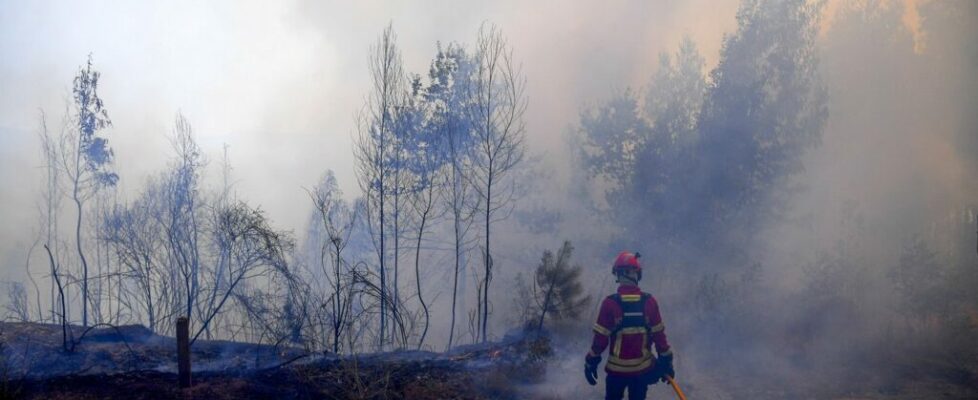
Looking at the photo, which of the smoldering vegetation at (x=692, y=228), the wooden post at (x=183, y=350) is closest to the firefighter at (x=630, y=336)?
the smoldering vegetation at (x=692, y=228)

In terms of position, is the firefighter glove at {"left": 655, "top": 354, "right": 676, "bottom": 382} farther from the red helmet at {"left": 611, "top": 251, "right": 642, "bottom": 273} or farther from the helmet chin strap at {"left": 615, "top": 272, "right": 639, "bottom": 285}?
the red helmet at {"left": 611, "top": 251, "right": 642, "bottom": 273}

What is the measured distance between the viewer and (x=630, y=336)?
607 cm

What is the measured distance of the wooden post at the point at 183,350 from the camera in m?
6.62

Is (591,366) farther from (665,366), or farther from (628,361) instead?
(665,366)

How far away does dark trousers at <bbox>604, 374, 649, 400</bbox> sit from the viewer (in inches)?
245

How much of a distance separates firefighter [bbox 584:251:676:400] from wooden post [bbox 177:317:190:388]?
4.26 m

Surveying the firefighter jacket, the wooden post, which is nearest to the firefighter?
the firefighter jacket

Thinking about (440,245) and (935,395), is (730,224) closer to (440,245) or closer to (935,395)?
(935,395)

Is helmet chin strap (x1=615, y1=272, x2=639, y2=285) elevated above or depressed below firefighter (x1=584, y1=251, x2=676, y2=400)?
above

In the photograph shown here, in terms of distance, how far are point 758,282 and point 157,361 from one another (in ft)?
46.8

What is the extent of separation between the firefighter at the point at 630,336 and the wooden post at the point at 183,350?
4.26 metres

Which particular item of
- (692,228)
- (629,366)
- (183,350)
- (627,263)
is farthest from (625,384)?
(692,228)

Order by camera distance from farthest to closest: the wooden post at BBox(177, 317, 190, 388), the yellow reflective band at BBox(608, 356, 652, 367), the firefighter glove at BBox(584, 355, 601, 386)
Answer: the wooden post at BBox(177, 317, 190, 388), the yellow reflective band at BBox(608, 356, 652, 367), the firefighter glove at BBox(584, 355, 601, 386)

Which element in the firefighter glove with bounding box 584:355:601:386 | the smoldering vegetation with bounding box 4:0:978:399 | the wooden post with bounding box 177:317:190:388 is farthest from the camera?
the smoldering vegetation with bounding box 4:0:978:399
